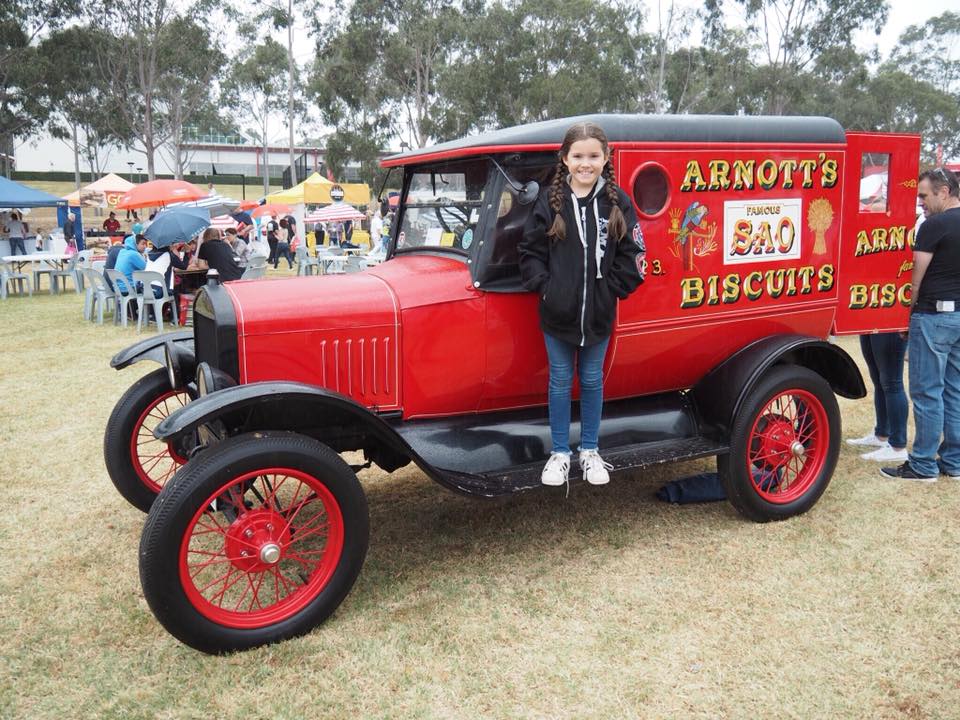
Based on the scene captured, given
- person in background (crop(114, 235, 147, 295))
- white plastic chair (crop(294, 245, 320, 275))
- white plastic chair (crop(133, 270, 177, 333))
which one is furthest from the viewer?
white plastic chair (crop(294, 245, 320, 275))

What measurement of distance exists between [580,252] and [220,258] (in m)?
7.80

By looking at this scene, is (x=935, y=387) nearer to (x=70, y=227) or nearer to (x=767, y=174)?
(x=767, y=174)

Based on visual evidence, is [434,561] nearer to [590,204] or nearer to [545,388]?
[545,388]

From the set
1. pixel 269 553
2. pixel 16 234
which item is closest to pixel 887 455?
pixel 269 553

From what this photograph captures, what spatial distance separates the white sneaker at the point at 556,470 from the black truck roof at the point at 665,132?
4.77 feet

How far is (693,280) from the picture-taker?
3875 mm

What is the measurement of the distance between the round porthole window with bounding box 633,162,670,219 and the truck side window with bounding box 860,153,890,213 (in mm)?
1344

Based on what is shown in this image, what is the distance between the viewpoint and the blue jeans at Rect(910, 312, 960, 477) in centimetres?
452

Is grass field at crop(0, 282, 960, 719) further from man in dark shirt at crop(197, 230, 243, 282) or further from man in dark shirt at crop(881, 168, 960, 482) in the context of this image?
man in dark shirt at crop(197, 230, 243, 282)

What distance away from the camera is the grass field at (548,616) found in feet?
8.84

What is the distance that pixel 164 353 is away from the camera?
4.15m

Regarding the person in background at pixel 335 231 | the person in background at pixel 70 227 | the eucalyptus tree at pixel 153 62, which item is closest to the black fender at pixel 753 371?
the person in background at pixel 335 231

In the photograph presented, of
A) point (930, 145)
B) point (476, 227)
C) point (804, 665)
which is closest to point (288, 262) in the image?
point (476, 227)

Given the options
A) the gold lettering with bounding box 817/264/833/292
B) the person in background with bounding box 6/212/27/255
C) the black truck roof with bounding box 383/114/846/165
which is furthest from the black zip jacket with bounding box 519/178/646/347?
the person in background with bounding box 6/212/27/255
